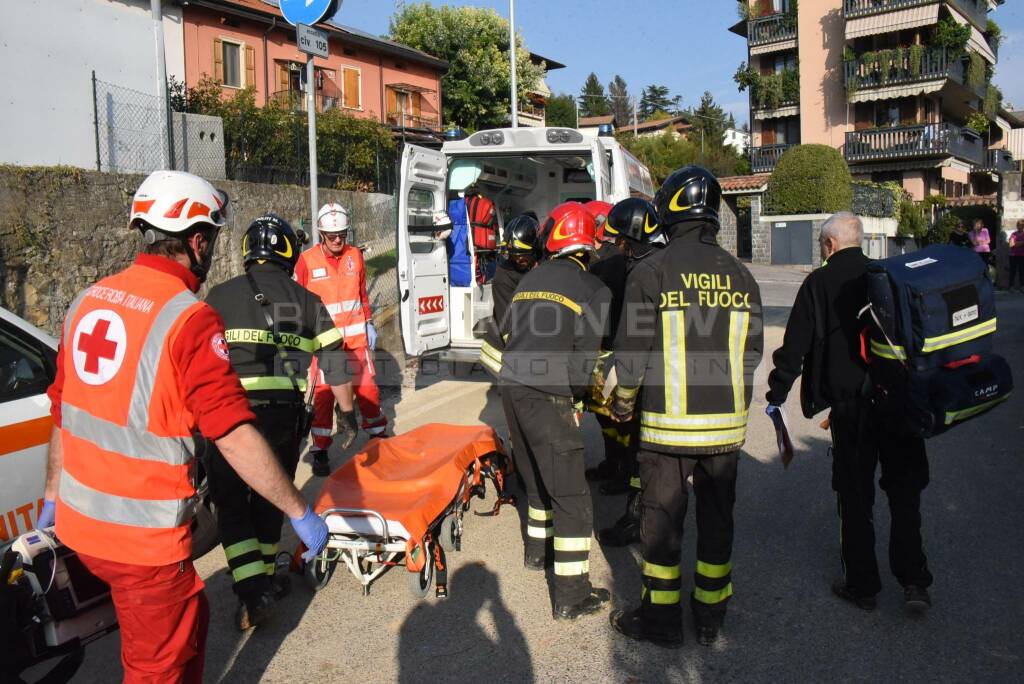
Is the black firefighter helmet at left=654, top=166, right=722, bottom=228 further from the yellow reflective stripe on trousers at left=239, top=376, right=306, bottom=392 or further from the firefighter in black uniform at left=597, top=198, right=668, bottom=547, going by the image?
the yellow reflective stripe on trousers at left=239, top=376, right=306, bottom=392

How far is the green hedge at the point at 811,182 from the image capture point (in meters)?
26.5

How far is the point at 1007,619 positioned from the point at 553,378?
2.36 meters

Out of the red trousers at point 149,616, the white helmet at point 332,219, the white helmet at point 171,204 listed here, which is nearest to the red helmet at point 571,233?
the white helmet at point 171,204

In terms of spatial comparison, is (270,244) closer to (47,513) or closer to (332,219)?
(47,513)

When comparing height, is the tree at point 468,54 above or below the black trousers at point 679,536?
above

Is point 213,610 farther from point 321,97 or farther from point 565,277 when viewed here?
point 321,97

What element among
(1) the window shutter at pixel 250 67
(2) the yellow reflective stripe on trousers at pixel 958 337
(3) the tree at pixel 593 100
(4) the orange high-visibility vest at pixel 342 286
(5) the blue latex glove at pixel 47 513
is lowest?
(5) the blue latex glove at pixel 47 513

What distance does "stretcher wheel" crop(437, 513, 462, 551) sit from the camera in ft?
14.2

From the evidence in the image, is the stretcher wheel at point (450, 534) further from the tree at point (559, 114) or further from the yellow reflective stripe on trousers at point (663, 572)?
the tree at point (559, 114)

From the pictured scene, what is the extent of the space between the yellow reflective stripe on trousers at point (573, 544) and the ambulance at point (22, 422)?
2.39 meters

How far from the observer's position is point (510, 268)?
19.0ft

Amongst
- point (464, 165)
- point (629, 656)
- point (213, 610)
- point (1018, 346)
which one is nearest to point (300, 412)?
point (213, 610)

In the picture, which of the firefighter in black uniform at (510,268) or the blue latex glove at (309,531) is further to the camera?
the firefighter in black uniform at (510,268)

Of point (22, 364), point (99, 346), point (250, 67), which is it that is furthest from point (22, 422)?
point (250, 67)
